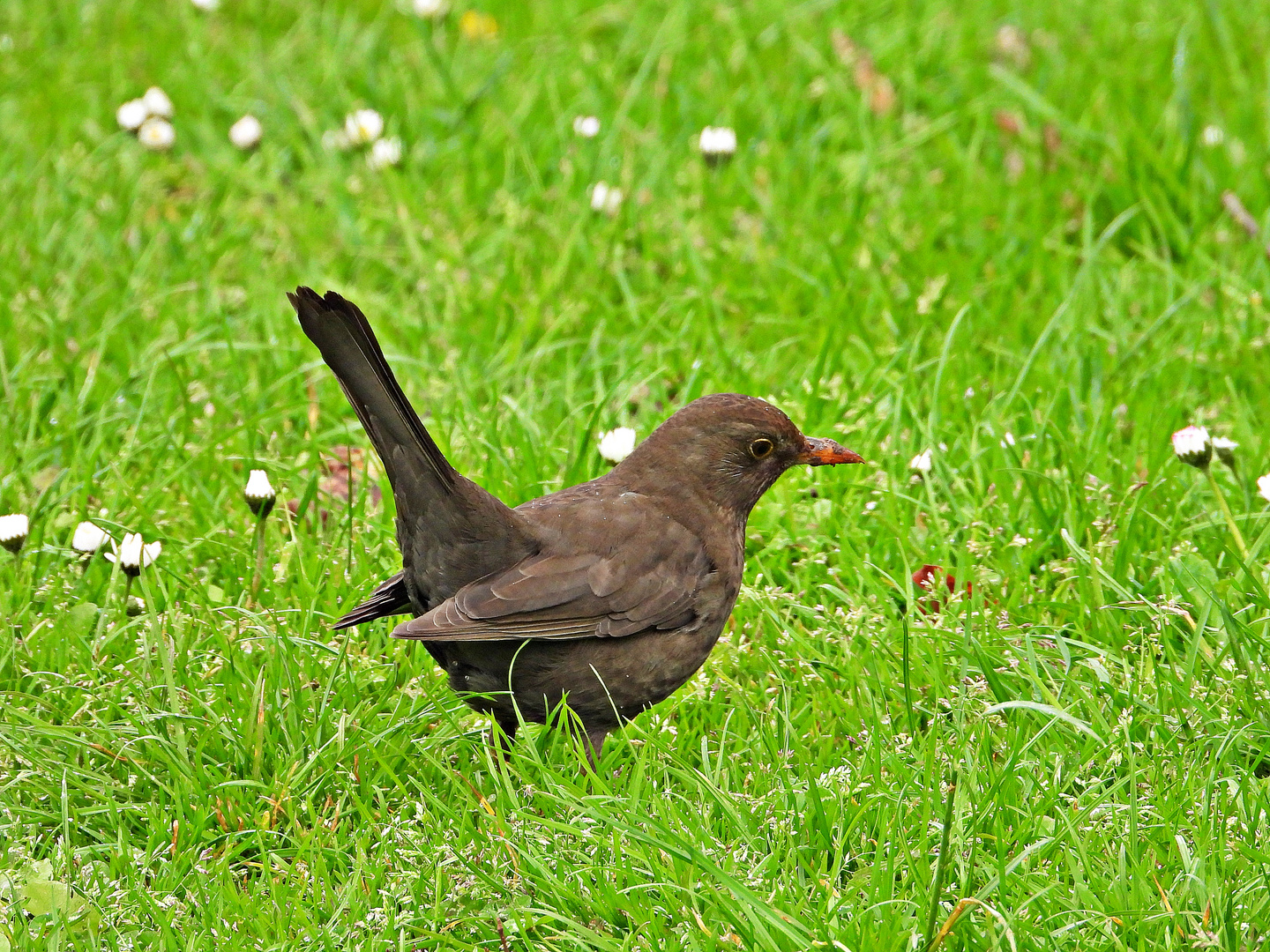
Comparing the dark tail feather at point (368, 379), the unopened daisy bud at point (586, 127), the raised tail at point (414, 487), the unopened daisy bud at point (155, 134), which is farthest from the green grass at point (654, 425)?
the dark tail feather at point (368, 379)

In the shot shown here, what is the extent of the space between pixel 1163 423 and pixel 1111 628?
109cm

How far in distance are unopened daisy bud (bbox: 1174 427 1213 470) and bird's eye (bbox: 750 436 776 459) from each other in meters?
1.06

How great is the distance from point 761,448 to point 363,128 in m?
3.21

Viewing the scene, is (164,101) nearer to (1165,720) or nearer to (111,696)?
(111,696)

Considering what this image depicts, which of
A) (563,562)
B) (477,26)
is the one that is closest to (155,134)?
(477,26)

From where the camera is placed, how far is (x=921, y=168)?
634 centimetres

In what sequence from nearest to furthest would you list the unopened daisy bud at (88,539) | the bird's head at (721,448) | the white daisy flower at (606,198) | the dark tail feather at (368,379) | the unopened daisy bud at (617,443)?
the dark tail feather at (368,379) < the bird's head at (721,448) < the unopened daisy bud at (88,539) < the unopened daisy bud at (617,443) < the white daisy flower at (606,198)

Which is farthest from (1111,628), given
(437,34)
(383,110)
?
(437,34)

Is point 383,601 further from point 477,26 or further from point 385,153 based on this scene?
point 477,26

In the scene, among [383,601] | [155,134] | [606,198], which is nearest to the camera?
[383,601]

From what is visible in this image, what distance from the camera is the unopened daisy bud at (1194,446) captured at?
12.6ft

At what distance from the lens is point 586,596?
3.53m

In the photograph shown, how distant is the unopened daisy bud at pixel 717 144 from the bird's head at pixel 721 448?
95.5 inches

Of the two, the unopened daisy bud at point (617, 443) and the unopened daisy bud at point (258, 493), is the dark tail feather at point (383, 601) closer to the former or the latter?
the unopened daisy bud at point (258, 493)
